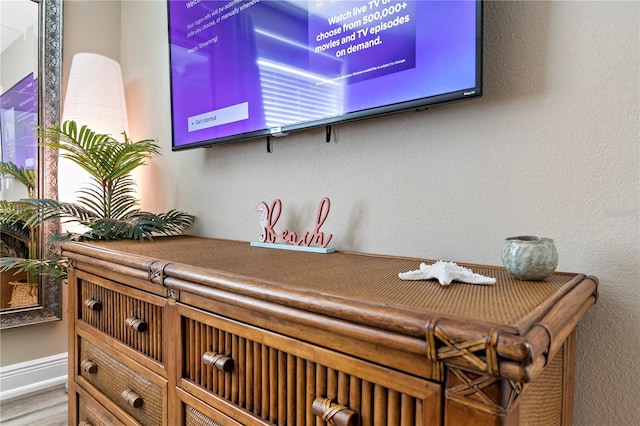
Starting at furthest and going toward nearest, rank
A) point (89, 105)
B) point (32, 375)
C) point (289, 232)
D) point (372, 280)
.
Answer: point (32, 375)
point (89, 105)
point (289, 232)
point (372, 280)

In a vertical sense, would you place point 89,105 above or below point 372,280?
above

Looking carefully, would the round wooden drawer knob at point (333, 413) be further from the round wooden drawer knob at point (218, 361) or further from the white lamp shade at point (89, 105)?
the white lamp shade at point (89, 105)

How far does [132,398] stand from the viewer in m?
1.01

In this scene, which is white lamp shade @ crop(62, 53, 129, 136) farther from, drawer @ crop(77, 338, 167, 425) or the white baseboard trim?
the white baseboard trim

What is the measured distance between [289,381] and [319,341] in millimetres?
121

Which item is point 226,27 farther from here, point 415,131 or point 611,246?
point 611,246

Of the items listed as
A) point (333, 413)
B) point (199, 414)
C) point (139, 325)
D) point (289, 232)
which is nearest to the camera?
point (333, 413)

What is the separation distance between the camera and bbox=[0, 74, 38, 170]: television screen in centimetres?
204

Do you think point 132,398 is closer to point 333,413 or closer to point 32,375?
point 333,413

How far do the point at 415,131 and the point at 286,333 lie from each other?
66cm

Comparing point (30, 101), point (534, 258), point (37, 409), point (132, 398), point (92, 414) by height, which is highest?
Answer: point (30, 101)

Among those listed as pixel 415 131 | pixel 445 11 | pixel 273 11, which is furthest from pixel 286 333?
pixel 273 11

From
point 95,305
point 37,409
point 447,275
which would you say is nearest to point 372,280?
point 447,275

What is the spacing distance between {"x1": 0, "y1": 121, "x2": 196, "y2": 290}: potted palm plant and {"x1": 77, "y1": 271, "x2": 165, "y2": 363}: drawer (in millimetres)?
235
